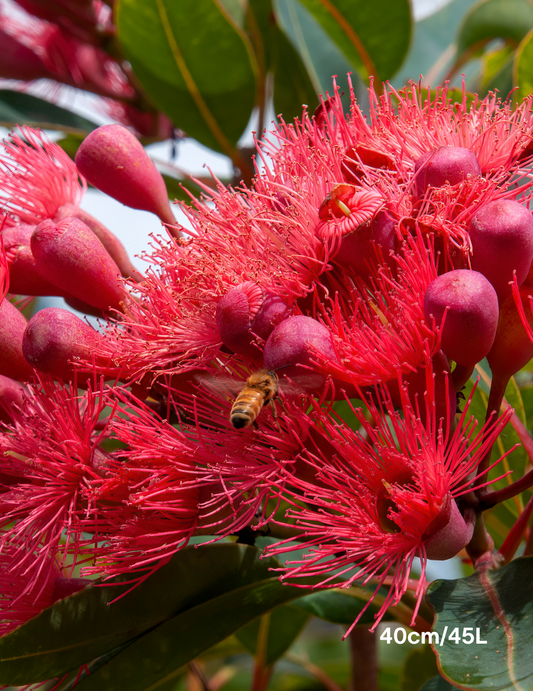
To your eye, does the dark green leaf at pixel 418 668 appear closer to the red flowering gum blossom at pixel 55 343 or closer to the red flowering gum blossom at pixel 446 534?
the red flowering gum blossom at pixel 446 534

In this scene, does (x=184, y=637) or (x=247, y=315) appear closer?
(x=247, y=315)

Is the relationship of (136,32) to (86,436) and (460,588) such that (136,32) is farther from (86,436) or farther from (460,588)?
(460,588)

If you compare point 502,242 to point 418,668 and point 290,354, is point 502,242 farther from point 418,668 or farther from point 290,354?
point 418,668

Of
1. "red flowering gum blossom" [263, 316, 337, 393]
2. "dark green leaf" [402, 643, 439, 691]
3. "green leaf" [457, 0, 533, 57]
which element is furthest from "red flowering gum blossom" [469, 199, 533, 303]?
"green leaf" [457, 0, 533, 57]

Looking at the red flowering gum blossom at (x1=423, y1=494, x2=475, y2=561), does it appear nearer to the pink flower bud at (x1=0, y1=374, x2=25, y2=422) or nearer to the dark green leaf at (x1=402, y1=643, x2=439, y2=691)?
the pink flower bud at (x1=0, y1=374, x2=25, y2=422)

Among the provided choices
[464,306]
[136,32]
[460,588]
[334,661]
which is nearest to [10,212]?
[136,32]

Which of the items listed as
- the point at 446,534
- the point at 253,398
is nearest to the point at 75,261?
the point at 253,398
